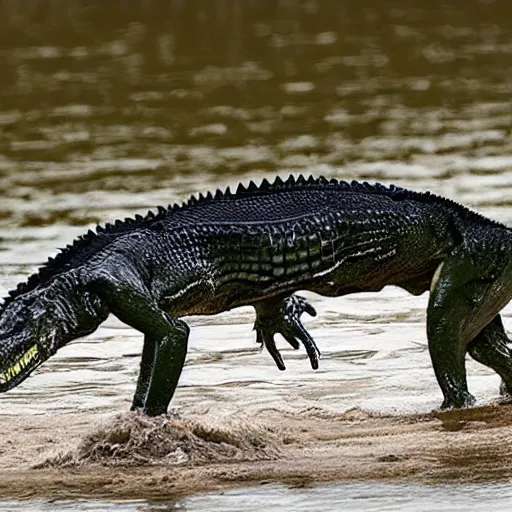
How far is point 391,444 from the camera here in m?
8.35

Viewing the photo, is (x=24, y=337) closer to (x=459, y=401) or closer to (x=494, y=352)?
(x=459, y=401)

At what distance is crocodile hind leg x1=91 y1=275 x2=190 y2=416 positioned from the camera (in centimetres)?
814

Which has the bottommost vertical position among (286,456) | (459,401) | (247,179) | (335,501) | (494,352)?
(335,501)

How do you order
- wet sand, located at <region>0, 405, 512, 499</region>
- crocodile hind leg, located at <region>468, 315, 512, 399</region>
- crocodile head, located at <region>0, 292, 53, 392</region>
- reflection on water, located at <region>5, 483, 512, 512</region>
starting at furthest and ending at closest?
crocodile hind leg, located at <region>468, 315, 512, 399</region>, crocodile head, located at <region>0, 292, 53, 392</region>, wet sand, located at <region>0, 405, 512, 499</region>, reflection on water, located at <region>5, 483, 512, 512</region>

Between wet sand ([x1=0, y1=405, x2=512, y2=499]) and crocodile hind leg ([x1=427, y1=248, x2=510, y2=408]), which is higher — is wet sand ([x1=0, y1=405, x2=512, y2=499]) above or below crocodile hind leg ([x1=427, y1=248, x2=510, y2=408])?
below

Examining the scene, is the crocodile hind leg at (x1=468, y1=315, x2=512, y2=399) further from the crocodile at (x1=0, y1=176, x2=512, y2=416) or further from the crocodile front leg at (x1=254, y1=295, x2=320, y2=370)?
the crocodile front leg at (x1=254, y1=295, x2=320, y2=370)

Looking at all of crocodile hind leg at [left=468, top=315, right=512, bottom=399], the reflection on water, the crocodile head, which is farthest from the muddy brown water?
the crocodile head

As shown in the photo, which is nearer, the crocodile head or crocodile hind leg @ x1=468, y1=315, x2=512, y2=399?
the crocodile head

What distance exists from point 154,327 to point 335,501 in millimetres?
1294

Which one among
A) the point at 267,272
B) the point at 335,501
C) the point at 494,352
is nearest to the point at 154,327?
the point at 267,272

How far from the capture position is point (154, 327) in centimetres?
817

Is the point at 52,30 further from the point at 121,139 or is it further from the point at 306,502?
the point at 306,502

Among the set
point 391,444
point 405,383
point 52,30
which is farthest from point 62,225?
point 52,30

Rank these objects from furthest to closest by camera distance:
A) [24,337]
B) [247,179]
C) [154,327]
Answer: [247,179] < [154,327] < [24,337]
